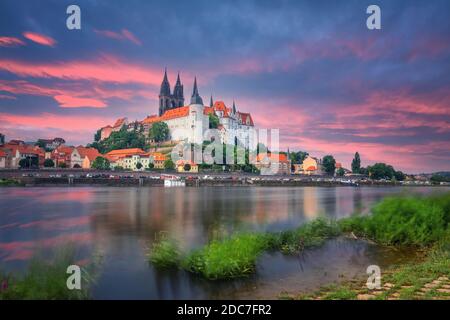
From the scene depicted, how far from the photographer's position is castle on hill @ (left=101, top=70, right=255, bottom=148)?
488 feet

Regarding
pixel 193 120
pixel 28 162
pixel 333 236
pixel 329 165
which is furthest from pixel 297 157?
pixel 333 236

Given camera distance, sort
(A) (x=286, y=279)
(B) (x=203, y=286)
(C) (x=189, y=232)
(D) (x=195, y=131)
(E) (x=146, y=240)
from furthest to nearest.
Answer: (D) (x=195, y=131) < (C) (x=189, y=232) < (E) (x=146, y=240) < (A) (x=286, y=279) < (B) (x=203, y=286)

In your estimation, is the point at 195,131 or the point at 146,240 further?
the point at 195,131

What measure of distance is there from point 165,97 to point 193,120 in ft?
106

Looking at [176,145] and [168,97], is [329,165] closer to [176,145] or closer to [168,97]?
[176,145]

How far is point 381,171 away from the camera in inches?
5167

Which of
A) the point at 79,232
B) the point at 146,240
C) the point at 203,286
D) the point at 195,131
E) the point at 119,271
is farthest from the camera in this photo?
the point at 195,131

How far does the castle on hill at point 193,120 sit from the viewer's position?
488ft

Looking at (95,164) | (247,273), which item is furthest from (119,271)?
(95,164)

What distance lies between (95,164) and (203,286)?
118338 mm

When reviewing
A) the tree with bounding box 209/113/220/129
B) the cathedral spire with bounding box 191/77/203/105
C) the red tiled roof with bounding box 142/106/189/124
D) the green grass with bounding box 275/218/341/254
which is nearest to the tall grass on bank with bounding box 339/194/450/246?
the green grass with bounding box 275/218/341/254

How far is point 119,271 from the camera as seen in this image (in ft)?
41.0

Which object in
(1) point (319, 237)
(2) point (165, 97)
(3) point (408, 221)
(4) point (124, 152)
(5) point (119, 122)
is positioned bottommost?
(1) point (319, 237)
